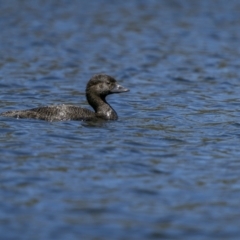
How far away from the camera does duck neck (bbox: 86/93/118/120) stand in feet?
49.6

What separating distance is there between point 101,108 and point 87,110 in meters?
0.25

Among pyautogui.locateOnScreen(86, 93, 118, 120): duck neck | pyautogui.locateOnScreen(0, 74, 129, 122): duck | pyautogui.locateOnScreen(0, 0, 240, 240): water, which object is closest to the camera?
pyautogui.locateOnScreen(0, 0, 240, 240): water

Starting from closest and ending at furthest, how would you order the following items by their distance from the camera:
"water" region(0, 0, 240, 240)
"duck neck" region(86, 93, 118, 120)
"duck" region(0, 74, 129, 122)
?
"water" region(0, 0, 240, 240)
"duck" region(0, 74, 129, 122)
"duck neck" region(86, 93, 118, 120)

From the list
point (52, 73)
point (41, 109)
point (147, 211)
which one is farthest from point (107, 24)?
point (147, 211)

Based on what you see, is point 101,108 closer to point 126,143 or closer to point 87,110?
point 87,110

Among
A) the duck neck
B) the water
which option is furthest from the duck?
the water

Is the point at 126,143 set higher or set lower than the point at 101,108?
lower

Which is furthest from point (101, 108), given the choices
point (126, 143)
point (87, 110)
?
point (126, 143)

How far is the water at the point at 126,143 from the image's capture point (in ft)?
30.6

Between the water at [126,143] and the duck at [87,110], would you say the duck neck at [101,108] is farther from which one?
the water at [126,143]

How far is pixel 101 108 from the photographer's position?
15.3 metres

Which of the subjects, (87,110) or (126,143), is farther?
(87,110)

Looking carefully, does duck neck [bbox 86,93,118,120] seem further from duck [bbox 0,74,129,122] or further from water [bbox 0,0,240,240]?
water [bbox 0,0,240,240]

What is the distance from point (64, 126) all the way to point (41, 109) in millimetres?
772
